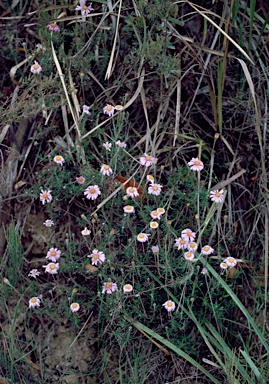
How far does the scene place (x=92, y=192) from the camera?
2477mm

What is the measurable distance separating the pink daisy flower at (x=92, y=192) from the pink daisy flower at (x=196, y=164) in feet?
1.43

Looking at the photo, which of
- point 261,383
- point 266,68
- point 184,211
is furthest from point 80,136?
point 261,383

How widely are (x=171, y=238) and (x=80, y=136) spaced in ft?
2.11

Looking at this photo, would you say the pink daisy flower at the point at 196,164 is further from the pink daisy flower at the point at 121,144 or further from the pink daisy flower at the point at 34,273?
the pink daisy flower at the point at 34,273

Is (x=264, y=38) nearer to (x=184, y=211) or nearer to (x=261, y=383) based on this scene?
(x=184, y=211)

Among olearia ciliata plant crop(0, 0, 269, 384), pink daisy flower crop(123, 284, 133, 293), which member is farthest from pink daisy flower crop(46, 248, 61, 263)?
pink daisy flower crop(123, 284, 133, 293)

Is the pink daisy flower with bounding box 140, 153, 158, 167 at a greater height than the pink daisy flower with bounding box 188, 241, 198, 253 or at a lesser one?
greater

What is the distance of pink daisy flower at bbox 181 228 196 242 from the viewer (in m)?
2.41

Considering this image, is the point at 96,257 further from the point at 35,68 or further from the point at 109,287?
the point at 35,68

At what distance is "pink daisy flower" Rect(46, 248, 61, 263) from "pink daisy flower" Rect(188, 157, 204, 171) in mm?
710

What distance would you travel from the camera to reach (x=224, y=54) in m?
2.61

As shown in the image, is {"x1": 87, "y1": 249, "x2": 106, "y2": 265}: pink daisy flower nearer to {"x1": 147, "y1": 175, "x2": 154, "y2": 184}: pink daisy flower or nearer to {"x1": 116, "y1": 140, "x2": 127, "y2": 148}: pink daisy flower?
{"x1": 147, "y1": 175, "x2": 154, "y2": 184}: pink daisy flower

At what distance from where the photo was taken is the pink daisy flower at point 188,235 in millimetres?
2406

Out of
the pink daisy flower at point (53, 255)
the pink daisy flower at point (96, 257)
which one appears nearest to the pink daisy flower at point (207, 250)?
the pink daisy flower at point (96, 257)
